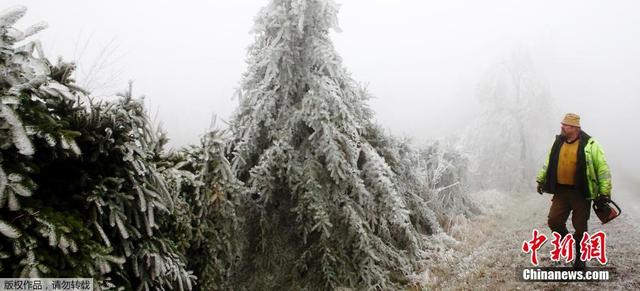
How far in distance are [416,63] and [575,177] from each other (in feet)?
202

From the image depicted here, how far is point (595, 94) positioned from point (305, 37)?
194 ft

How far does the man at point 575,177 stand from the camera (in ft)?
16.6

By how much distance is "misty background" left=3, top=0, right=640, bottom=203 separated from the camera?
31.3 meters

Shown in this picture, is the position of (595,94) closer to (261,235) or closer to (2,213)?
(261,235)

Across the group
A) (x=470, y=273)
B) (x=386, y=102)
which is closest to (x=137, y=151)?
(x=470, y=273)

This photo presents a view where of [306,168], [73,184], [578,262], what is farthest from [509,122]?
[73,184]

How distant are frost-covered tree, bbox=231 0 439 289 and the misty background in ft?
52.5

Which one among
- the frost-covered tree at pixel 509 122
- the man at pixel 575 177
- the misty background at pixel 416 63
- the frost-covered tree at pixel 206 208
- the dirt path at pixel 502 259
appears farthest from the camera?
the misty background at pixel 416 63

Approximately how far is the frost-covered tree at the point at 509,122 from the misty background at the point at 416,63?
1.10 meters

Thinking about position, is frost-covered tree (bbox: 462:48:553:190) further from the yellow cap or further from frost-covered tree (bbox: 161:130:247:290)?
frost-covered tree (bbox: 161:130:247:290)

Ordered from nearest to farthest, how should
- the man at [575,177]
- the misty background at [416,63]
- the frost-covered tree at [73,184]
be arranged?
the frost-covered tree at [73,184]
the man at [575,177]
the misty background at [416,63]

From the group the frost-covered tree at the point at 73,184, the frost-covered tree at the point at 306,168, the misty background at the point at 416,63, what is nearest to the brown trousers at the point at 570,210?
the frost-covered tree at the point at 306,168

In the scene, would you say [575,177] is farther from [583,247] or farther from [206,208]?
[206,208]

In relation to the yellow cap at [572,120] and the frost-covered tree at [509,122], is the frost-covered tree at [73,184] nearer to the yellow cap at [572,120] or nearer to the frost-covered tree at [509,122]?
the yellow cap at [572,120]
